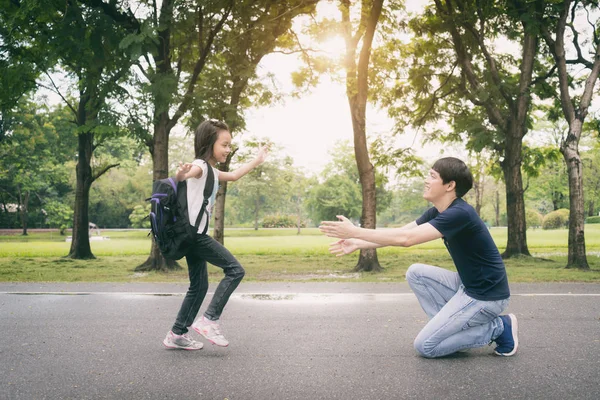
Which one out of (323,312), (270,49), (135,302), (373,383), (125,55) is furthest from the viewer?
(270,49)

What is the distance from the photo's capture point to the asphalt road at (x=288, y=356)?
3.33 m

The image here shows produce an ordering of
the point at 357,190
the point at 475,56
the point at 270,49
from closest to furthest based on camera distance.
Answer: the point at 270,49 < the point at 475,56 < the point at 357,190

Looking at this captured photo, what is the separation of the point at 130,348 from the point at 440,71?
60.1ft

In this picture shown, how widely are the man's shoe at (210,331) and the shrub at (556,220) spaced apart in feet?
161

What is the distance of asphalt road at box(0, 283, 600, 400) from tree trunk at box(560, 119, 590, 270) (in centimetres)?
762

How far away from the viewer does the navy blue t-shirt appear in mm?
3912

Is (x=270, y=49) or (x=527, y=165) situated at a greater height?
(x=270, y=49)

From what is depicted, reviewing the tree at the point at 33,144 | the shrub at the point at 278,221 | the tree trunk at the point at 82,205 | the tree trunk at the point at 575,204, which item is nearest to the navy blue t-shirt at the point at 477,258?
the tree trunk at the point at 575,204

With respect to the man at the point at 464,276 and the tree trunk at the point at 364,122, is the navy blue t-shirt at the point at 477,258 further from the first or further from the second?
the tree trunk at the point at 364,122

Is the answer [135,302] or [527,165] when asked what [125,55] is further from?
[527,165]

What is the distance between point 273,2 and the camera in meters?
15.4

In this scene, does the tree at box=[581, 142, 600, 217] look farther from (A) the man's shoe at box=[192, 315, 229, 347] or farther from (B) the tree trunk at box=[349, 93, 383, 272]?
(A) the man's shoe at box=[192, 315, 229, 347]

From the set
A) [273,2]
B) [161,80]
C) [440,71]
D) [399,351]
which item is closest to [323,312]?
[399,351]

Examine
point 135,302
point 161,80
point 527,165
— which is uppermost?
point 161,80
